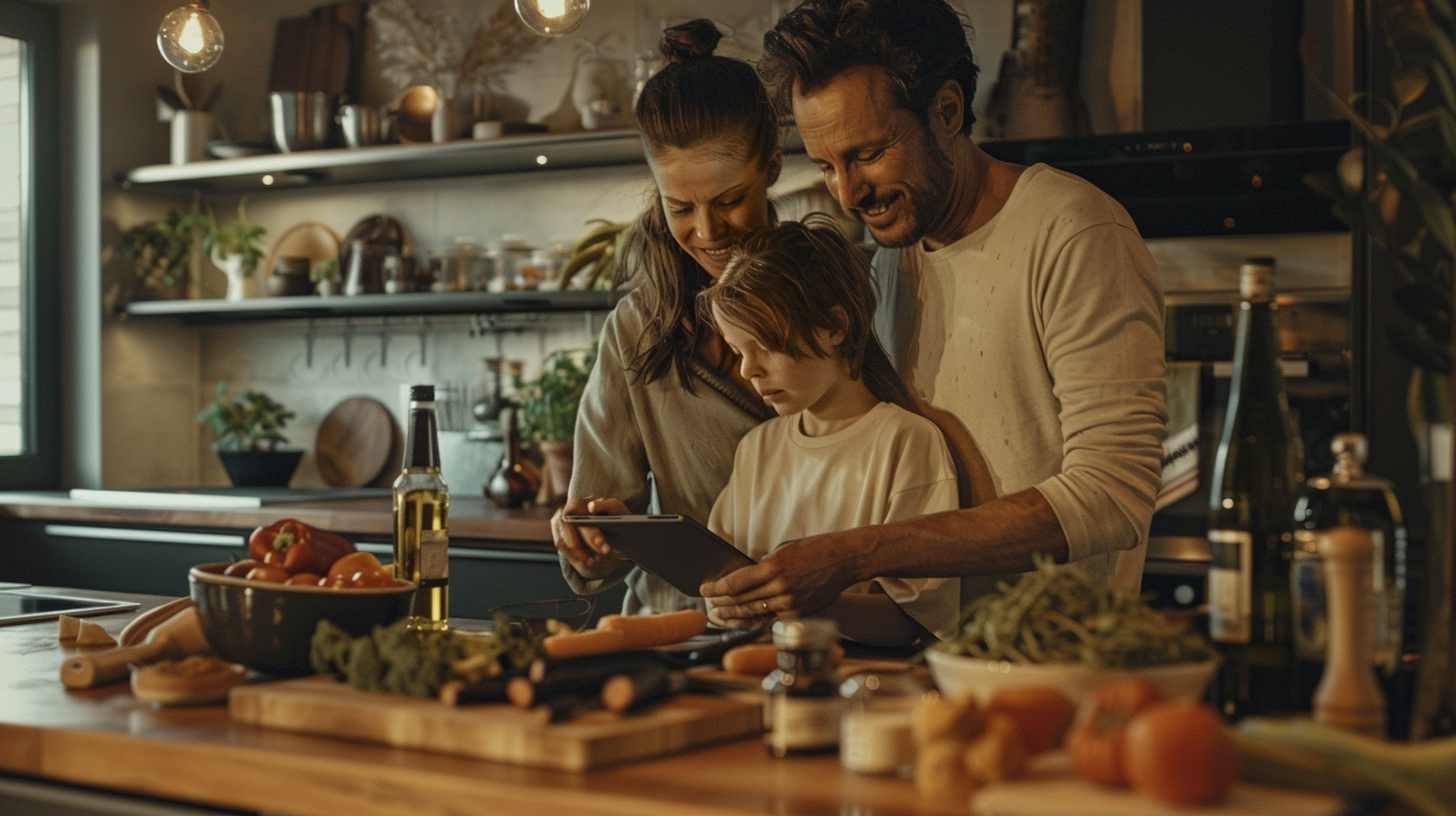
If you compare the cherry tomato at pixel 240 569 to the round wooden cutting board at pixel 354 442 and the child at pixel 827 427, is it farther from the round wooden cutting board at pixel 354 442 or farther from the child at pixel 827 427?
the round wooden cutting board at pixel 354 442

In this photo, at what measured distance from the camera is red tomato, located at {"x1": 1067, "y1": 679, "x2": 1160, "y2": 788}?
1.04 metres

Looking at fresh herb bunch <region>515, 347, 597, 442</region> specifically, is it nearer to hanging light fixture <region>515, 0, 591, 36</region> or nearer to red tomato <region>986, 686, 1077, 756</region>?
hanging light fixture <region>515, 0, 591, 36</region>

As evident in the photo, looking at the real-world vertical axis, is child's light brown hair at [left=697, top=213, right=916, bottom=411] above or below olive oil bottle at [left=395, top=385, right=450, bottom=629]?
above

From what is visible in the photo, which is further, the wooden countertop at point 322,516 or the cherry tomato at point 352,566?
the wooden countertop at point 322,516

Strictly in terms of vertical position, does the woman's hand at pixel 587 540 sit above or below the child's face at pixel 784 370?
below

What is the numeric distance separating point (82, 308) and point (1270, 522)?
467 cm

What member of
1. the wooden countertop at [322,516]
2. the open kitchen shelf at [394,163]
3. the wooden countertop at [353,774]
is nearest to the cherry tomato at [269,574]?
the wooden countertop at [353,774]

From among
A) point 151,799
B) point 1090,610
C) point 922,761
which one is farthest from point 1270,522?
point 151,799

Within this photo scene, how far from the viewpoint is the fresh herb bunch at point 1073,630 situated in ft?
3.96

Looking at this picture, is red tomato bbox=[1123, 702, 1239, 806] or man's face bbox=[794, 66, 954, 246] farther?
man's face bbox=[794, 66, 954, 246]

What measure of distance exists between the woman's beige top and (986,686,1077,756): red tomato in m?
1.10

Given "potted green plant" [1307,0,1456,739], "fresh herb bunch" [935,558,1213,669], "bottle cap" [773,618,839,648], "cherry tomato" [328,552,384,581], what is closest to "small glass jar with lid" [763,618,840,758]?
"bottle cap" [773,618,839,648]

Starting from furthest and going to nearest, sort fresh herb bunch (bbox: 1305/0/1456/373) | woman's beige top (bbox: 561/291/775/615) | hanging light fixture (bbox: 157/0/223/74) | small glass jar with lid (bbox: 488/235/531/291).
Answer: small glass jar with lid (bbox: 488/235/531/291), hanging light fixture (bbox: 157/0/223/74), woman's beige top (bbox: 561/291/775/615), fresh herb bunch (bbox: 1305/0/1456/373)

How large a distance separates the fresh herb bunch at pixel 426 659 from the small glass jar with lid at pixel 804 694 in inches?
10.0
